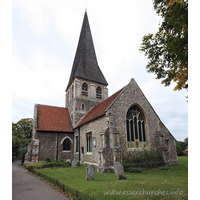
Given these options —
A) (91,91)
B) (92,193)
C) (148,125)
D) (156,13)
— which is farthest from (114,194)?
(91,91)

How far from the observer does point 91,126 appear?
15.2 meters

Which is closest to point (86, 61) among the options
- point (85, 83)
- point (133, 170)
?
point (85, 83)

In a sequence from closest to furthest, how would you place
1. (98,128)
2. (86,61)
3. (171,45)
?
(171,45) → (98,128) → (86,61)

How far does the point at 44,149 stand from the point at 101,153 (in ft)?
30.7

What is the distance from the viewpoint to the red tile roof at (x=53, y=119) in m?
19.0

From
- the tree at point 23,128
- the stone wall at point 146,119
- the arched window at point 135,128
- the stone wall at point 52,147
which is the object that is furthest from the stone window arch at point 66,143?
the tree at point 23,128

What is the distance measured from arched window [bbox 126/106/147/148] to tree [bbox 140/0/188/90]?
657cm

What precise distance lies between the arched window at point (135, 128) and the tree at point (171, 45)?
657 cm

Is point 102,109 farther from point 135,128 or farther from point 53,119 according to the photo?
point 53,119

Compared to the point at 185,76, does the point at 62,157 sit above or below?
below

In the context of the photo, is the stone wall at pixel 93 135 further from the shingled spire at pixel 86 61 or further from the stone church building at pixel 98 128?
the shingled spire at pixel 86 61

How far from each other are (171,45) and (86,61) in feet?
67.1

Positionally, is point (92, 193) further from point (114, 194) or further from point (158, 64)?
point (158, 64)

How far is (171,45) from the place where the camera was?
20.8 ft
